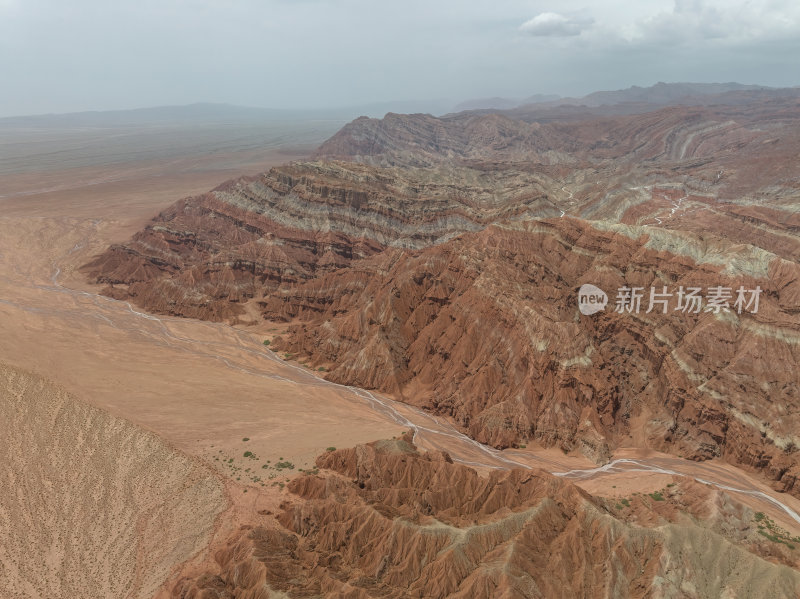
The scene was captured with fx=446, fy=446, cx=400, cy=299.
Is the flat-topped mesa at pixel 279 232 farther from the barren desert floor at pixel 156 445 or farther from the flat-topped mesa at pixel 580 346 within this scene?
the flat-topped mesa at pixel 580 346

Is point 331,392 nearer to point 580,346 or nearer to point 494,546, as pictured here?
point 580,346

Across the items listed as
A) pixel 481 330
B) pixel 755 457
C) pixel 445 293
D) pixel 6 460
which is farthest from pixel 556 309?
pixel 6 460

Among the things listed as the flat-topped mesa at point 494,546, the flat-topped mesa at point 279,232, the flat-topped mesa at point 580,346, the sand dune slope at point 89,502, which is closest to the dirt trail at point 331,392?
the flat-topped mesa at point 580,346

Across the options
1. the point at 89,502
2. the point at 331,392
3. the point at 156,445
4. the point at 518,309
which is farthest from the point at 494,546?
the point at 331,392

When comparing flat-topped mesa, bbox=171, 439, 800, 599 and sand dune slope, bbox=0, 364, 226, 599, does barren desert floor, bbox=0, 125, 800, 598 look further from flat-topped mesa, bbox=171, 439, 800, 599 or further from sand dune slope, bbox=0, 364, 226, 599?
flat-topped mesa, bbox=171, 439, 800, 599

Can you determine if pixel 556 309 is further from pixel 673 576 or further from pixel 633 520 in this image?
pixel 673 576
